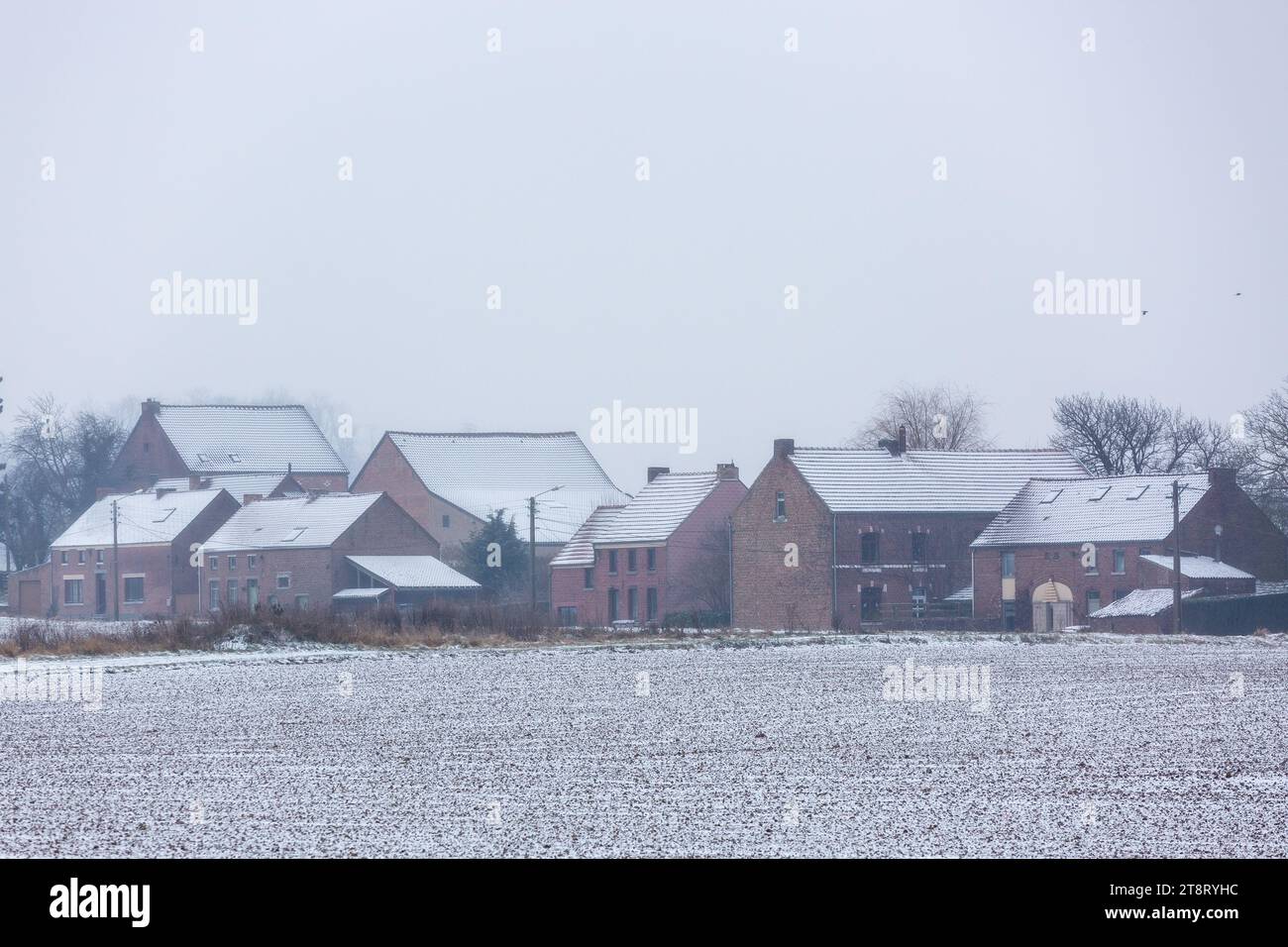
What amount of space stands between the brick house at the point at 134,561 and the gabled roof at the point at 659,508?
22.3 meters

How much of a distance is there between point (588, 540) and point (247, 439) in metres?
36.2

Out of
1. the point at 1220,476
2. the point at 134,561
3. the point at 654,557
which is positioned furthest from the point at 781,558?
the point at 134,561

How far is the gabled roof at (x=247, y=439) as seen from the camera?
108 meters

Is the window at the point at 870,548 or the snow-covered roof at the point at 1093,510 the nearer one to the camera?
the snow-covered roof at the point at 1093,510

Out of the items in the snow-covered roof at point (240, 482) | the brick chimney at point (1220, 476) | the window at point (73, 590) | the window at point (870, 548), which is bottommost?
the window at point (73, 590)

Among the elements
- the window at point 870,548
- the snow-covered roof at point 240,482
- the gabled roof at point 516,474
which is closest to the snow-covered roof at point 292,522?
the snow-covered roof at point 240,482

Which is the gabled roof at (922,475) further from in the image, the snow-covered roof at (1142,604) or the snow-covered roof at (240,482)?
the snow-covered roof at (240,482)

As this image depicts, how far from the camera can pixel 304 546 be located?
8231 centimetres

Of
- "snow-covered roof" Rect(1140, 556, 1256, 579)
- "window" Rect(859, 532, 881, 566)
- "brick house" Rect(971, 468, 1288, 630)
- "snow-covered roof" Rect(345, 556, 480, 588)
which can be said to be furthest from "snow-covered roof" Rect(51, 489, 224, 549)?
"snow-covered roof" Rect(1140, 556, 1256, 579)

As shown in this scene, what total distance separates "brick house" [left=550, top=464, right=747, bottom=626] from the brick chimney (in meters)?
19.2
